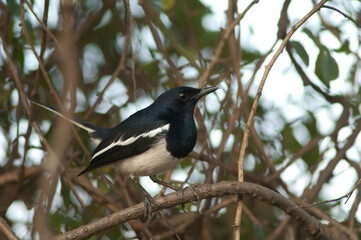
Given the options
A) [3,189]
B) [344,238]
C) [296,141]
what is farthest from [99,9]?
[344,238]

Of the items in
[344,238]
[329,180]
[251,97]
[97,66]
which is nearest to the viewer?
[344,238]

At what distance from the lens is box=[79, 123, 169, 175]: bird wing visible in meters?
3.78

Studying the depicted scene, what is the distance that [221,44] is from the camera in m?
4.06

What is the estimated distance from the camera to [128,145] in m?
3.85

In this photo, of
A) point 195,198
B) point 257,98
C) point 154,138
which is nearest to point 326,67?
point 257,98

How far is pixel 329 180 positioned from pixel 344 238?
809 millimetres

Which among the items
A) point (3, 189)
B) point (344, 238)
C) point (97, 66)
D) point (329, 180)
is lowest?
point (344, 238)

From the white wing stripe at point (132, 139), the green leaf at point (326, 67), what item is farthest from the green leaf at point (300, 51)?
the white wing stripe at point (132, 139)

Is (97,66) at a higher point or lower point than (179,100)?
higher

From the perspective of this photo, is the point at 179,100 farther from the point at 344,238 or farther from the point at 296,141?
the point at 344,238

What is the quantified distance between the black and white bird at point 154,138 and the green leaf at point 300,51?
2.24 feet

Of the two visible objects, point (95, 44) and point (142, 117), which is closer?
point (142, 117)

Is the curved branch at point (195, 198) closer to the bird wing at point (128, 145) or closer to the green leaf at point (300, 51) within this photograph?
the bird wing at point (128, 145)

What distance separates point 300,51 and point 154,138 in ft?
3.86
